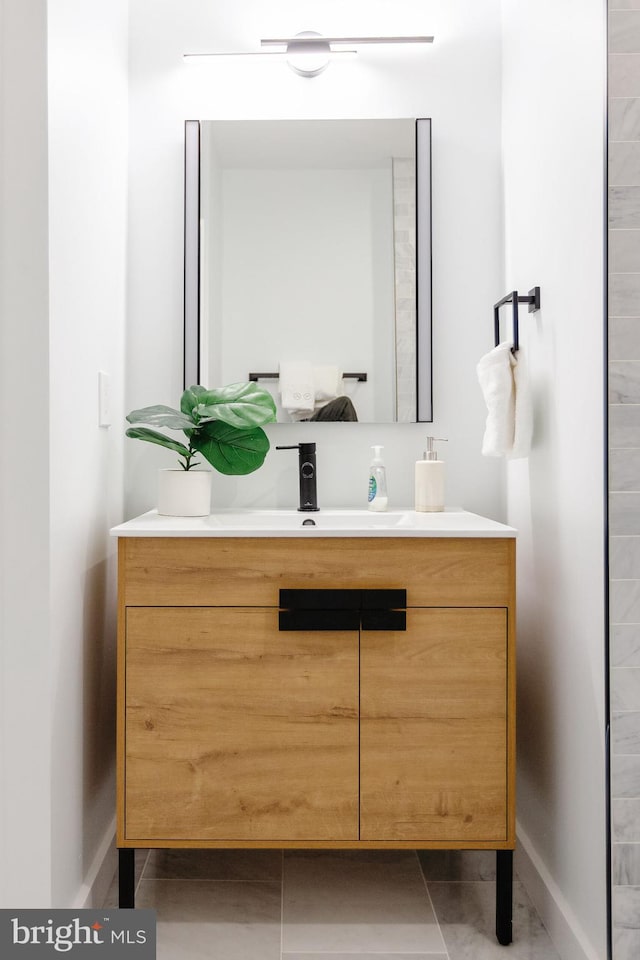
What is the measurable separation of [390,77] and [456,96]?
0.59 ft

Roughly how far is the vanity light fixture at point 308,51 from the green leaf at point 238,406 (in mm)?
880

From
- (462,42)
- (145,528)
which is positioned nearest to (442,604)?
(145,528)

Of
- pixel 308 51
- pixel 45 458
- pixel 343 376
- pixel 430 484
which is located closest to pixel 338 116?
pixel 308 51

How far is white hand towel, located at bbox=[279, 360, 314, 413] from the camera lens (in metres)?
1.89

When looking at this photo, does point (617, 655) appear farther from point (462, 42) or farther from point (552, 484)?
point (462, 42)

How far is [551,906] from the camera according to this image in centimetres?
145

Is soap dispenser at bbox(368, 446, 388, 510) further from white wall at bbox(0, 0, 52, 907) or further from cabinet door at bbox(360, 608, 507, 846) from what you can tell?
white wall at bbox(0, 0, 52, 907)

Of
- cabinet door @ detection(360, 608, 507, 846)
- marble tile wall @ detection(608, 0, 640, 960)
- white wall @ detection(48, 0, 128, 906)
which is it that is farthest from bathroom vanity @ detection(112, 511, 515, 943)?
marble tile wall @ detection(608, 0, 640, 960)

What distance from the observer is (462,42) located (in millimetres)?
1917

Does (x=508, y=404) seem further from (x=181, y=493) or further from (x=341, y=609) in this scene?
(x=181, y=493)

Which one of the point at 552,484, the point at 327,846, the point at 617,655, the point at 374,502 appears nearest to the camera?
the point at 617,655

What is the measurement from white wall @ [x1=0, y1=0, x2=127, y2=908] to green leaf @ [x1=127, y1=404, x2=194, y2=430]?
4.0 inches

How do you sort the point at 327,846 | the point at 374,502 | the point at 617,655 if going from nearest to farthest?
the point at 617,655 < the point at 327,846 < the point at 374,502

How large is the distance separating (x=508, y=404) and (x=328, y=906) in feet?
3.71
